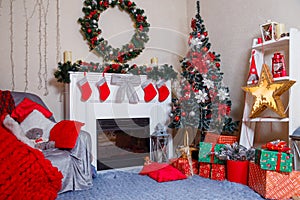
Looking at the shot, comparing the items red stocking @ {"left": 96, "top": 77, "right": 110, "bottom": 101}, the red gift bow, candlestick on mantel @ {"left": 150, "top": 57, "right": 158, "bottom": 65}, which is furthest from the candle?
red stocking @ {"left": 96, "top": 77, "right": 110, "bottom": 101}

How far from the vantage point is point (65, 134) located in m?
2.37

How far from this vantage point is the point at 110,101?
323cm

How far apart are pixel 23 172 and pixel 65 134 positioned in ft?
1.99

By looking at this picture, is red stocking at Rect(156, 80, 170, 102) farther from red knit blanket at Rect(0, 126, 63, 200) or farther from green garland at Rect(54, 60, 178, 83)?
red knit blanket at Rect(0, 126, 63, 200)

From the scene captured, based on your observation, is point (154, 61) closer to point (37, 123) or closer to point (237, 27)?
point (237, 27)

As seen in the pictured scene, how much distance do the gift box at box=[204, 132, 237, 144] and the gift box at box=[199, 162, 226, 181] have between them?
0.23m

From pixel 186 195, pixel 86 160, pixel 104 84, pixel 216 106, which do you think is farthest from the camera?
pixel 104 84

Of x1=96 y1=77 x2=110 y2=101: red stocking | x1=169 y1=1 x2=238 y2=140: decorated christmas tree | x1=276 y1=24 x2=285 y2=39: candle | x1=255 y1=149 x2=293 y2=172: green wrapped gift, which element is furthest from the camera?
x1=96 y1=77 x2=110 y2=101: red stocking

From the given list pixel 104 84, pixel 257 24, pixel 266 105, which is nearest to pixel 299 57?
pixel 266 105

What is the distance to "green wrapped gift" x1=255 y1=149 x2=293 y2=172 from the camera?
6.89 feet

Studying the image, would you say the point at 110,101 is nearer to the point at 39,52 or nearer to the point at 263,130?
the point at 39,52

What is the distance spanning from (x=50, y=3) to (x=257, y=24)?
232cm

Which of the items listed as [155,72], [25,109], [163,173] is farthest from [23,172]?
[155,72]

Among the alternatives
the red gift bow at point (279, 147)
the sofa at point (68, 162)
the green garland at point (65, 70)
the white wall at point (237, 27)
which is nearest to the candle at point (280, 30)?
the white wall at point (237, 27)
